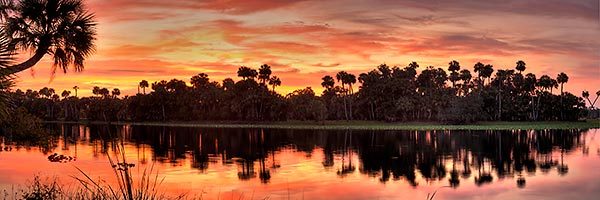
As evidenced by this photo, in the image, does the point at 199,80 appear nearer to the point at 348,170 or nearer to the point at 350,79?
the point at 350,79

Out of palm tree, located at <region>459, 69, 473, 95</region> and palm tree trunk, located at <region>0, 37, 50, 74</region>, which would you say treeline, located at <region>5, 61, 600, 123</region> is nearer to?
palm tree, located at <region>459, 69, 473, 95</region>

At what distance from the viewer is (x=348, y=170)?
47.5 metres

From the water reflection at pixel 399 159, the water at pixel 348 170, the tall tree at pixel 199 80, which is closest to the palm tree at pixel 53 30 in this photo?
the water at pixel 348 170

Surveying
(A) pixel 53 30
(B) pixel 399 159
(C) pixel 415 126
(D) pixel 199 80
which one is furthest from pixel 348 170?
(D) pixel 199 80

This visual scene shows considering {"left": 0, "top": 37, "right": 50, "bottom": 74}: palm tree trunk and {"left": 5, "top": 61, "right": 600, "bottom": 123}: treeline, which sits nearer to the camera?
{"left": 0, "top": 37, "right": 50, "bottom": 74}: palm tree trunk

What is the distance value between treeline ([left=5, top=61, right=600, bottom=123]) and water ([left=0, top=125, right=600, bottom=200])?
71.1 metres

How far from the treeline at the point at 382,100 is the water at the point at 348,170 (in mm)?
71141

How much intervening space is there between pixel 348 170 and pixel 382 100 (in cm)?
10643

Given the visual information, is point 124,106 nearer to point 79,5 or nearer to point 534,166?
point 534,166

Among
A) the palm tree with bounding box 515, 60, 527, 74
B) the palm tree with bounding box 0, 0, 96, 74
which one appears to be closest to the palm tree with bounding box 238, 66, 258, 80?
the palm tree with bounding box 515, 60, 527, 74

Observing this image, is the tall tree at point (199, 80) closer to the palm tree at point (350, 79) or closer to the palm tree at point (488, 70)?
the palm tree at point (350, 79)

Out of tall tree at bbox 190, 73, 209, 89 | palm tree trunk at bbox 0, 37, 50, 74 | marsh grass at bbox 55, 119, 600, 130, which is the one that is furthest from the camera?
tall tree at bbox 190, 73, 209, 89

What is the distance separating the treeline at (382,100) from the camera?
146 metres

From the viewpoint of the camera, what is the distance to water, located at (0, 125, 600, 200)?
36.2 meters
